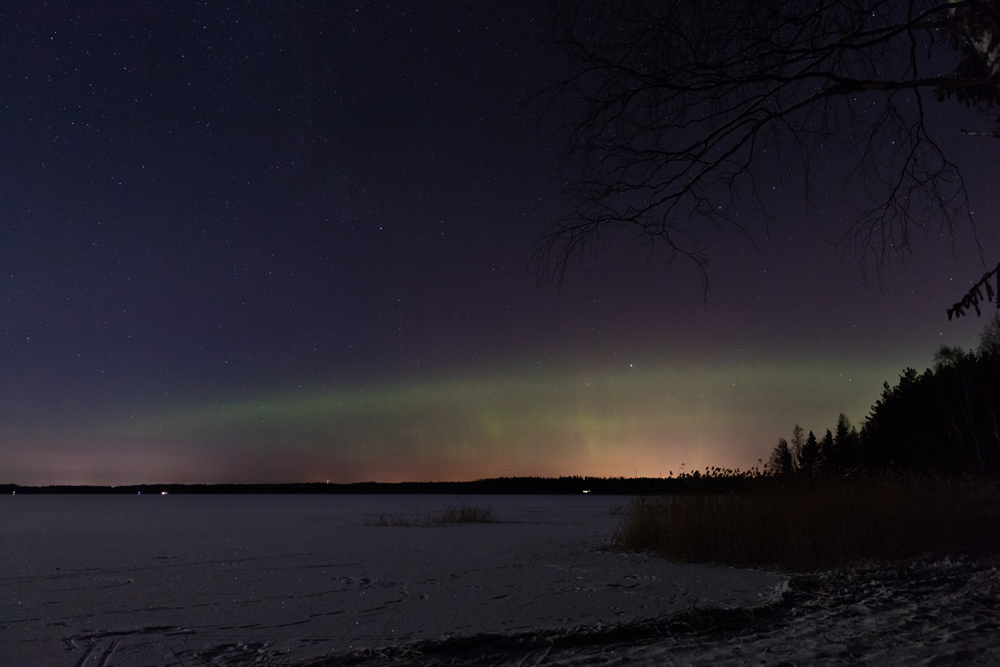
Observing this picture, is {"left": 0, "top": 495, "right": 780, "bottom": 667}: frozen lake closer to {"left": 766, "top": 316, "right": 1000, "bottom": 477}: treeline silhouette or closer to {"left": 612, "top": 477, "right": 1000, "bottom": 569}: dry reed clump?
{"left": 612, "top": 477, "right": 1000, "bottom": 569}: dry reed clump

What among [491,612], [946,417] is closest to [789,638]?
[491,612]

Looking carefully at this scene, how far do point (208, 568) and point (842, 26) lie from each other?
7.95 metres

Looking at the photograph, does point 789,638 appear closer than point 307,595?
Yes

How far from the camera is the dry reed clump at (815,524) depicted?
6832 millimetres

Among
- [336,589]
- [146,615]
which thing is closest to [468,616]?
[336,589]

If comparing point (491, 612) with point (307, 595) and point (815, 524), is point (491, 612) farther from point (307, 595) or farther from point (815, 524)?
point (815, 524)

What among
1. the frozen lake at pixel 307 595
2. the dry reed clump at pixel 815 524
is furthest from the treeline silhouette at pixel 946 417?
the frozen lake at pixel 307 595

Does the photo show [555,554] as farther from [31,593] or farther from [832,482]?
[31,593]

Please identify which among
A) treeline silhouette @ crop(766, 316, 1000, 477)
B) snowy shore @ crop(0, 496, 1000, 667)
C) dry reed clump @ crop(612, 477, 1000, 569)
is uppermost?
treeline silhouette @ crop(766, 316, 1000, 477)

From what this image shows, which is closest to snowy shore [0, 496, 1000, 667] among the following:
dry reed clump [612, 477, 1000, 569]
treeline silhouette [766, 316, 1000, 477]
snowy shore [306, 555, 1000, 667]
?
snowy shore [306, 555, 1000, 667]

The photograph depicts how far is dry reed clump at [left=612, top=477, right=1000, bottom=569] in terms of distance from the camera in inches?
269

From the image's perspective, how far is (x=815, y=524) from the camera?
280 inches

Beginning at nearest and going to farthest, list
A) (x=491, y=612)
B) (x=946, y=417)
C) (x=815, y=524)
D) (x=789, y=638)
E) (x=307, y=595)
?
(x=789, y=638)
(x=491, y=612)
(x=307, y=595)
(x=815, y=524)
(x=946, y=417)

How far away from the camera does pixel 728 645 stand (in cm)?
330
